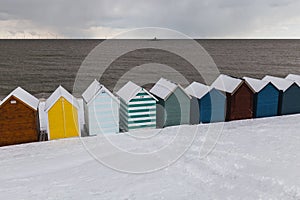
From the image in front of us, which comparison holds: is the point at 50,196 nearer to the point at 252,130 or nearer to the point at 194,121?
the point at 194,121

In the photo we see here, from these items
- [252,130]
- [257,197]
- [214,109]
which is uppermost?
[214,109]

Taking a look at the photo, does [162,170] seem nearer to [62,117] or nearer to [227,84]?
[62,117]

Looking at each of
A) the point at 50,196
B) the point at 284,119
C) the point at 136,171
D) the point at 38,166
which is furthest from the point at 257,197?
the point at 284,119

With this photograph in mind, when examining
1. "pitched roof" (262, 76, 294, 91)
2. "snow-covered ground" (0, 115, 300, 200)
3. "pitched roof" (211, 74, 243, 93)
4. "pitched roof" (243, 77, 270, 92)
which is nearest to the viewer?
"snow-covered ground" (0, 115, 300, 200)

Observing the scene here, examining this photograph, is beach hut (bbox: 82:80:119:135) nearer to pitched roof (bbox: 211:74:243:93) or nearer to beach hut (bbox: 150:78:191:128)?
beach hut (bbox: 150:78:191:128)

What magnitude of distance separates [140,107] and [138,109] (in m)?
0.10

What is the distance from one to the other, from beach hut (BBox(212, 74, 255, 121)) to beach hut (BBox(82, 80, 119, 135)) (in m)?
4.35

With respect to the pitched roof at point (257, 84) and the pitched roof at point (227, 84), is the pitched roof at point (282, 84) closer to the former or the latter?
the pitched roof at point (257, 84)

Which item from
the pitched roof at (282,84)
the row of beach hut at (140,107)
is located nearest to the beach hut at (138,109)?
the row of beach hut at (140,107)

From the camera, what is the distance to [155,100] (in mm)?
9859

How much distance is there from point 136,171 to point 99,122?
9.89 ft

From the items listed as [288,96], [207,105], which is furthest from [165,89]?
[288,96]

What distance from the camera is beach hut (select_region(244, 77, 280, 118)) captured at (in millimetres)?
10695

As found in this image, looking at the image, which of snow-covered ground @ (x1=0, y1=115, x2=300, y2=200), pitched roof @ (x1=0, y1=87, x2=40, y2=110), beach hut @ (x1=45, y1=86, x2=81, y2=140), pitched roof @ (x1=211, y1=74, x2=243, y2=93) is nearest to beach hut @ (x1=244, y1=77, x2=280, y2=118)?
pitched roof @ (x1=211, y1=74, x2=243, y2=93)
